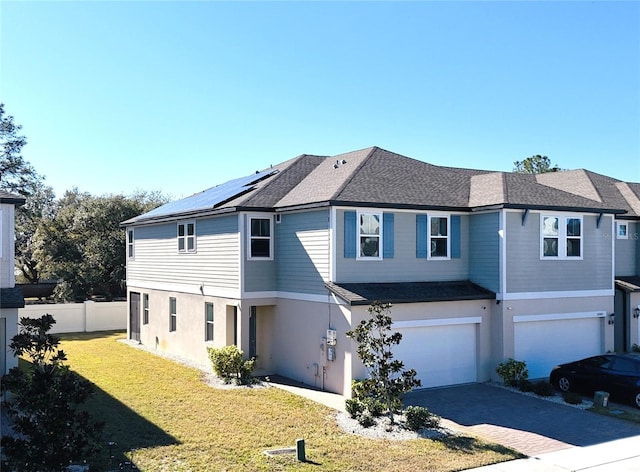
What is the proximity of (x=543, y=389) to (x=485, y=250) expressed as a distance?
4521mm

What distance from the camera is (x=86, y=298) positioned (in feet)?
118

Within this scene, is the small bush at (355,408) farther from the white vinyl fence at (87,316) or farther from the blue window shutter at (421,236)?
the white vinyl fence at (87,316)

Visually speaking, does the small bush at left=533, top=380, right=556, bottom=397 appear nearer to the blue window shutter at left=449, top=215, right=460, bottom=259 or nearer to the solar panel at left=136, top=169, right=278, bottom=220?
the blue window shutter at left=449, top=215, right=460, bottom=259

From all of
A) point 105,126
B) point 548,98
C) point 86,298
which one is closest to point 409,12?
point 548,98

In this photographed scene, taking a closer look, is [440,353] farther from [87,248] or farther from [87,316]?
[87,248]

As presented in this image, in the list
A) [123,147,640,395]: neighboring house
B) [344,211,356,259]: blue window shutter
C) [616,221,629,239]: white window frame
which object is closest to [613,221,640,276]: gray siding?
[616,221,629,239]: white window frame

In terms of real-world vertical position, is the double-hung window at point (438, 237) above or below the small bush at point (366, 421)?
above

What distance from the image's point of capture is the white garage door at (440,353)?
54.4 ft

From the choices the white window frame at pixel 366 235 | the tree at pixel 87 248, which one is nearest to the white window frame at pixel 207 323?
the white window frame at pixel 366 235

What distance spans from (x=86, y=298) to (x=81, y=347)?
39.6 feet

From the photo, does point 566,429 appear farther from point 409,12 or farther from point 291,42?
point 291,42

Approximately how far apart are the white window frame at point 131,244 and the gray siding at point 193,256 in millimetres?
298

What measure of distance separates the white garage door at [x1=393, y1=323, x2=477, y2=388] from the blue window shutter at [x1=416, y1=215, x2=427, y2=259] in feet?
7.82

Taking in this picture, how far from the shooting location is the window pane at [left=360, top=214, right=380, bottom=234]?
16.9m
